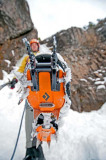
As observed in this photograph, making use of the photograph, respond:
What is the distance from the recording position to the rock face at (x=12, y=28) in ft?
26.1

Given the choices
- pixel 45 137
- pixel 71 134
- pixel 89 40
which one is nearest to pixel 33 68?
pixel 45 137

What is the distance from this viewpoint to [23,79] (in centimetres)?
160

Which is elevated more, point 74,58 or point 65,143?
point 74,58

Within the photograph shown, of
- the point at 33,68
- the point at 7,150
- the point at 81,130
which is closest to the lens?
the point at 33,68

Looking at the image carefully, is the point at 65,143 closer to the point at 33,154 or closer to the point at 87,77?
the point at 33,154

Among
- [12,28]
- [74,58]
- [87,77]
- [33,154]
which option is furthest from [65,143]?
[74,58]

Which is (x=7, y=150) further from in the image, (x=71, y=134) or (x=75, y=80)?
(x=75, y=80)

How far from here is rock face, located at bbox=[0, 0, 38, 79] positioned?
7957 millimetres

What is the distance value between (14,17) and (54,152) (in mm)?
9673

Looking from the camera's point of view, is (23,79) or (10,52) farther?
(10,52)

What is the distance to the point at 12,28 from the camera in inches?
353

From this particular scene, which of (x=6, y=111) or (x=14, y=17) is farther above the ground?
(x=14, y=17)

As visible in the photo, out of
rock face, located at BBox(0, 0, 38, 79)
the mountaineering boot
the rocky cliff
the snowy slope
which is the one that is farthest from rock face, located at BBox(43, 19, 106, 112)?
the mountaineering boot

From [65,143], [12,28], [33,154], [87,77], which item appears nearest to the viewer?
[33,154]
